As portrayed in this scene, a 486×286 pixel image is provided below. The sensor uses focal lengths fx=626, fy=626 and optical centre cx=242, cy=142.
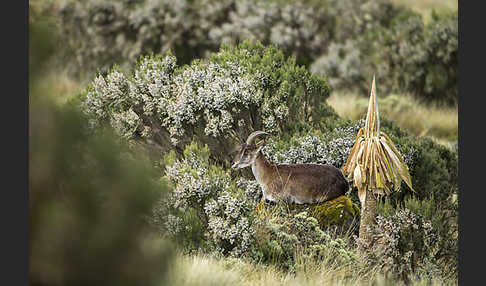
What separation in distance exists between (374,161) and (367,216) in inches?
19.4

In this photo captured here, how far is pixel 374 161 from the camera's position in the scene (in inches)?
184

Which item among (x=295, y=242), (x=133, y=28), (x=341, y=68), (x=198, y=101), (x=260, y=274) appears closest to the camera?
(x=260, y=274)

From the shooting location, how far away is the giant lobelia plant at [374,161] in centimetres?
467

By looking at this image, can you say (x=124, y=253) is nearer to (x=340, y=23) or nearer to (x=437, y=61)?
(x=437, y=61)

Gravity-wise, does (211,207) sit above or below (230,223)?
above

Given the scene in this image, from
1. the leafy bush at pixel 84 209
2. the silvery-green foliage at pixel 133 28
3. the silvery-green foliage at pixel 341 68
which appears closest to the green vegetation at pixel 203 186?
the leafy bush at pixel 84 209

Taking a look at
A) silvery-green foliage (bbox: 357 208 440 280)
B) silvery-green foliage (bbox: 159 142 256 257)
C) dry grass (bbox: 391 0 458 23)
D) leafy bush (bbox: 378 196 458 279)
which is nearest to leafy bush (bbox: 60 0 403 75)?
dry grass (bbox: 391 0 458 23)

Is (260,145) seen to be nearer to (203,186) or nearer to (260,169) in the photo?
(260,169)

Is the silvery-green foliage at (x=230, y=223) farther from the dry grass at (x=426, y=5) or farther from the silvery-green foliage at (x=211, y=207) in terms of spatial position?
the dry grass at (x=426, y=5)

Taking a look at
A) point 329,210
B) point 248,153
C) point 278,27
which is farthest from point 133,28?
point 329,210

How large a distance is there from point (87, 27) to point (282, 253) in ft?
28.9

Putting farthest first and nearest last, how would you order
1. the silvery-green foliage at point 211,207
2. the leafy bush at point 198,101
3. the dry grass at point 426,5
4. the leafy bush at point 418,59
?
the dry grass at point 426,5
the leafy bush at point 418,59
the leafy bush at point 198,101
the silvery-green foliage at point 211,207

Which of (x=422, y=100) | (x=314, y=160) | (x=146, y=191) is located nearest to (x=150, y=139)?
(x=314, y=160)

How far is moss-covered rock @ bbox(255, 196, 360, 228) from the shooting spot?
4969mm
